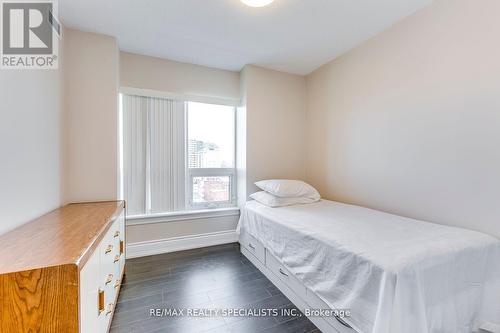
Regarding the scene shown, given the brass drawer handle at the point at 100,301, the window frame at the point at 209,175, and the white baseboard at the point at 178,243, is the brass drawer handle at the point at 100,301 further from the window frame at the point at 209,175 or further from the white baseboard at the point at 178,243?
the window frame at the point at 209,175

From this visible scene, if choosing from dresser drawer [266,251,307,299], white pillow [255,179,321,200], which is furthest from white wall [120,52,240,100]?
dresser drawer [266,251,307,299]

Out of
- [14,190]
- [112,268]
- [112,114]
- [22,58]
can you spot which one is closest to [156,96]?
[112,114]

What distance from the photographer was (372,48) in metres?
2.23

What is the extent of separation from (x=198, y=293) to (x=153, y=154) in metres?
1.70

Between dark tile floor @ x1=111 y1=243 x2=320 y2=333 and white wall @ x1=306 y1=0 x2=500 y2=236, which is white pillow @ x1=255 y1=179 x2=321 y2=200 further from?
dark tile floor @ x1=111 y1=243 x2=320 y2=333

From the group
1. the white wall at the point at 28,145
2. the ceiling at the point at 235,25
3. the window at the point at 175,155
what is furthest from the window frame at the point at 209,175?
the white wall at the point at 28,145

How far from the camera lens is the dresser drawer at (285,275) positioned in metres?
1.62

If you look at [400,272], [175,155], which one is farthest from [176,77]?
[400,272]

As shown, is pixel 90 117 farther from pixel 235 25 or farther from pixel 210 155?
pixel 235 25

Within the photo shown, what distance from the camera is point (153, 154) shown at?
8.73ft

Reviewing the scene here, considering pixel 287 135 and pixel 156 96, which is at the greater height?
pixel 156 96

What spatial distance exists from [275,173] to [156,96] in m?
A: 1.87

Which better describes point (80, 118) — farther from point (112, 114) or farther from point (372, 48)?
point (372, 48)

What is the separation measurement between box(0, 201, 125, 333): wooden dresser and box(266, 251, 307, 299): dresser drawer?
1.29 metres
